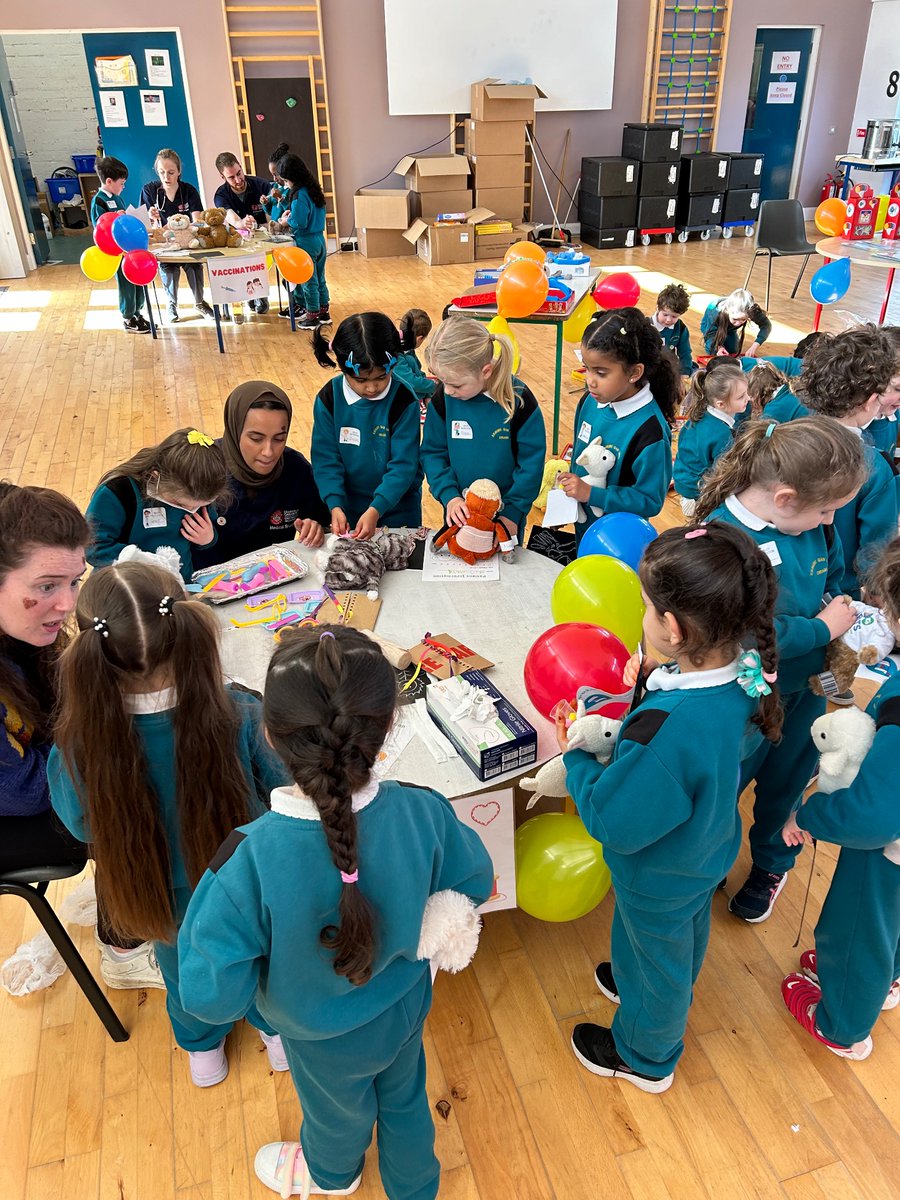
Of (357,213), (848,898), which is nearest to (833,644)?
(848,898)

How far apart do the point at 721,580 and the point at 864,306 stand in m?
7.79

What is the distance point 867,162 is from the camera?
8602mm

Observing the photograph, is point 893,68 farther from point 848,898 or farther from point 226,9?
point 848,898

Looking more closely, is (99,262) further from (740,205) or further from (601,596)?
(740,205)

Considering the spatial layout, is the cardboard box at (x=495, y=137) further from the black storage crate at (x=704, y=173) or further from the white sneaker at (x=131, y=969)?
the white sneaker at (x=131, y=969)

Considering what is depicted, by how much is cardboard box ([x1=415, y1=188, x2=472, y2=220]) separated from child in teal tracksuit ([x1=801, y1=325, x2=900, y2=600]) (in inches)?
327

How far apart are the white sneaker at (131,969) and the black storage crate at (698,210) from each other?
10656 millimetres

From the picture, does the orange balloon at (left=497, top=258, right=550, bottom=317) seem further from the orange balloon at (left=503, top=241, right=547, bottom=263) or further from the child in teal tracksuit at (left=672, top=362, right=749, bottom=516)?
the child in teal tracksuit at (left=672, top=362, right=749, bottom=516)

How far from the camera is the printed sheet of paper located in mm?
2342

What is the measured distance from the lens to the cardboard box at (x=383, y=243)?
32.8ft

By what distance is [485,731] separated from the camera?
171 centimetres

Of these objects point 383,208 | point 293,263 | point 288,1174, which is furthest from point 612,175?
point 288,1174

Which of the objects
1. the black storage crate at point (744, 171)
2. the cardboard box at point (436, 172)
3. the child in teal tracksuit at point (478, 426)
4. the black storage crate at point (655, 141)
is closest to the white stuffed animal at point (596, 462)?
the child in teal tracksuit at point (478, 426)

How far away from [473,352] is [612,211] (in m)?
8.81
